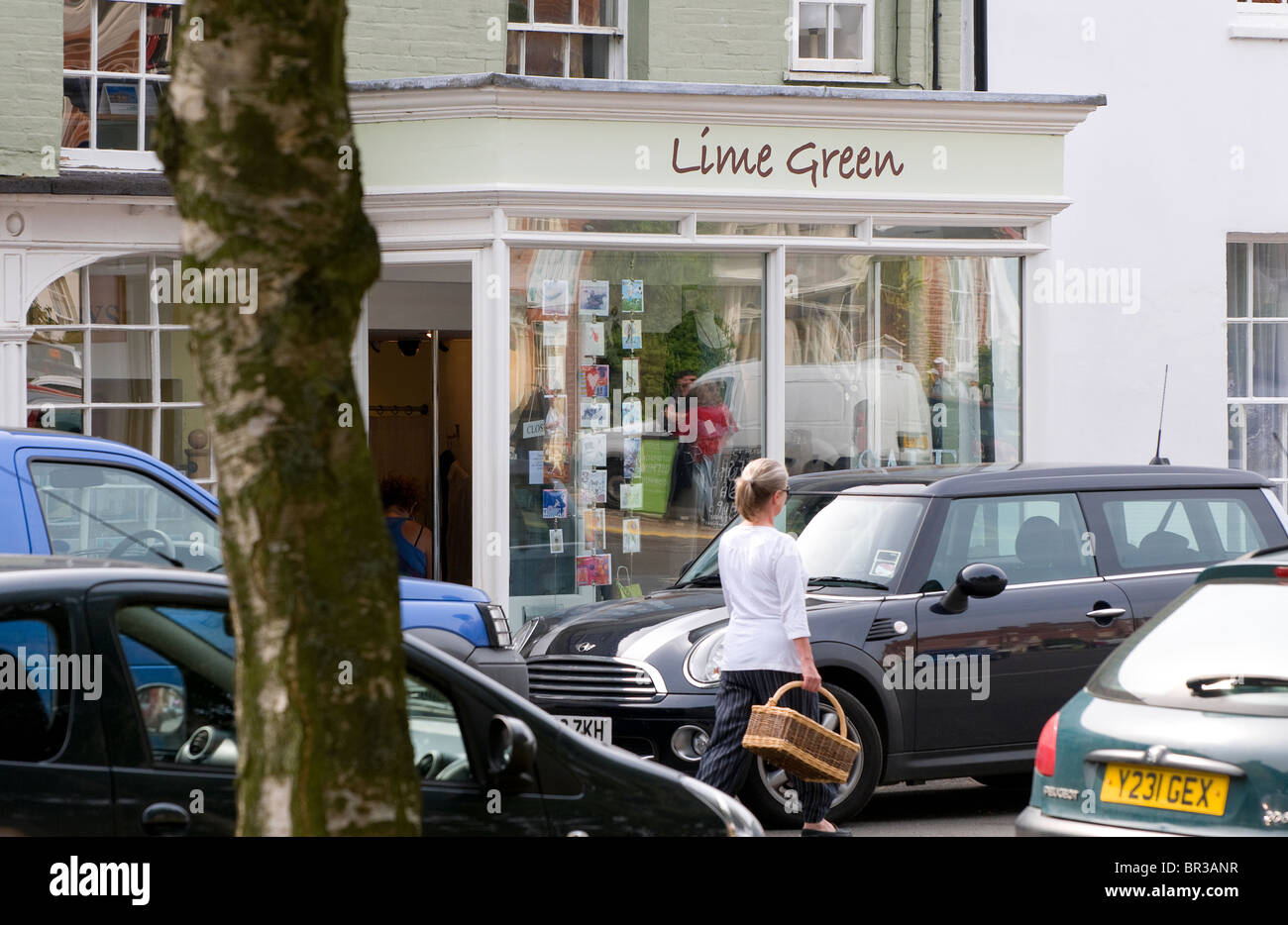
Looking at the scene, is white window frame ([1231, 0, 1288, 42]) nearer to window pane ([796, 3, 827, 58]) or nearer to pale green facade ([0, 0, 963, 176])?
pale green facade ([0, 0, 963, 176])

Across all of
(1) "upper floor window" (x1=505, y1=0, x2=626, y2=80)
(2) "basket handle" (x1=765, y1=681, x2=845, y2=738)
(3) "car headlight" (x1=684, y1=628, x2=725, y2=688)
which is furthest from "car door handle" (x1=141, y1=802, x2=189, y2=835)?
(1) "upper floor window" (x1=505, y1=0, x2=626, y2=80)

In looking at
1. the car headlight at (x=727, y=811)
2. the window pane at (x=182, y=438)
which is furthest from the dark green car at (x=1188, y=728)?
the window pane at (x=182, y=438)

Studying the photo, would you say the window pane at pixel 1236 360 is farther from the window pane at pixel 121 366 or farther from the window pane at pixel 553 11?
the window pane at pixel 121 366

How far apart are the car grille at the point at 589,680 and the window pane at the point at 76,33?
25.2 feet

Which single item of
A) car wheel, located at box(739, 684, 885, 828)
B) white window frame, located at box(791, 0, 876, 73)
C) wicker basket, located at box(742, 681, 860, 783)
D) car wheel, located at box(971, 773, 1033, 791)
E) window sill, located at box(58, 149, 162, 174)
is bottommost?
car wheel, located at box(971, 773, 1033, 791)

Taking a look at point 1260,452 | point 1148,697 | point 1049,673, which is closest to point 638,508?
point 1049,673

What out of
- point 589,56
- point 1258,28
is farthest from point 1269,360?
point 589,56

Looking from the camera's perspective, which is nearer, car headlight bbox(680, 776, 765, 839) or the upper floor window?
car headlight bbox(680, 776, 765, 839)

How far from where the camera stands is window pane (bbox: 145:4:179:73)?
46.4ft

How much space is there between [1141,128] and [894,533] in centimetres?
822

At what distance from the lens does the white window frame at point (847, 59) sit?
1543cm

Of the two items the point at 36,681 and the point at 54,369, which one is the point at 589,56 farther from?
the point at 36,681

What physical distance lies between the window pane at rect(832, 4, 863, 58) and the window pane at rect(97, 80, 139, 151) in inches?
249
